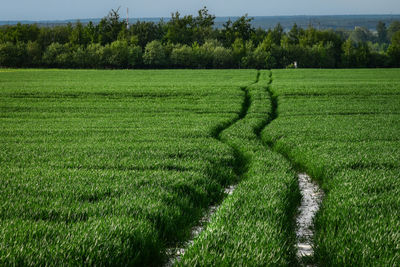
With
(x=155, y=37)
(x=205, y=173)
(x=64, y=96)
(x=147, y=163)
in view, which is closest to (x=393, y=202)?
(x=205, y=173)

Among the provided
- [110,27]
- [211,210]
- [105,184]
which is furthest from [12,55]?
[211,210]

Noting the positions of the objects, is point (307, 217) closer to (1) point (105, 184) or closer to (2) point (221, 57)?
(1) point (105, 184)

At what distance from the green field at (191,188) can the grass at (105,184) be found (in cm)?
3

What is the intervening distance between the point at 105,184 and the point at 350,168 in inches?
267

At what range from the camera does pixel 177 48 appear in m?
106

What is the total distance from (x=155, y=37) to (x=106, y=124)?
115 m

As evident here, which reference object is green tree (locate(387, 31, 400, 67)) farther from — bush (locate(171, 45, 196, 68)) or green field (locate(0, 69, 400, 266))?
green field (locate(0, 69, 400, 266))

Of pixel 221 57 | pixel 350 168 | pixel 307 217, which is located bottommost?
pixel 307 217

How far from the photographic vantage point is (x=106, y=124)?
771 inches

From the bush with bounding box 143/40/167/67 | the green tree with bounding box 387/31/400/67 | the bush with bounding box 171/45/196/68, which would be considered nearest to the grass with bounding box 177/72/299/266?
the bush with bounding box 171/45/196/68

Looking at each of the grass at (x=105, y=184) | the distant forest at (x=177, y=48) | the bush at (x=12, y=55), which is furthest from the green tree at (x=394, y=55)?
the grass at (x=105, y=184)

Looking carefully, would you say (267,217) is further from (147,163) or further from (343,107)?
(343,107)

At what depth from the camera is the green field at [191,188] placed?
17.8 ft

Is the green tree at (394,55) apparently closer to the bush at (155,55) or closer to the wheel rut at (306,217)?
the bush at (155,55)
